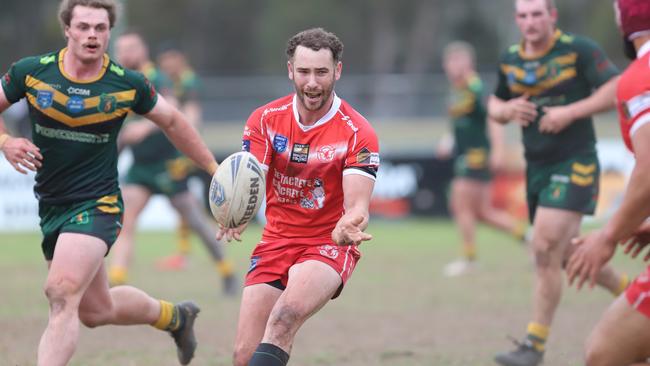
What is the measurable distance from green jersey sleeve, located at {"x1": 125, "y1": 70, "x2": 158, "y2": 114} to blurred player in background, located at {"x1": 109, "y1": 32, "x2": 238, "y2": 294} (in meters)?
4.54

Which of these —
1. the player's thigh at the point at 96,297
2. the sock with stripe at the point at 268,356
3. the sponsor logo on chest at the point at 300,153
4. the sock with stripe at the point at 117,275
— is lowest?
the sock with stripe at the point at 117,275

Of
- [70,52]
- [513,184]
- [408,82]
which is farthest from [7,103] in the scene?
[408,82]

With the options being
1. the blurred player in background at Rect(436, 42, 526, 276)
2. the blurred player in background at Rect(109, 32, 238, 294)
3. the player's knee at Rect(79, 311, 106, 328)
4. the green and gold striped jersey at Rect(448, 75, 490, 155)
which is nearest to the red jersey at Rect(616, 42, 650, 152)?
the player's knee at Rect(79, 311, 106, 328)

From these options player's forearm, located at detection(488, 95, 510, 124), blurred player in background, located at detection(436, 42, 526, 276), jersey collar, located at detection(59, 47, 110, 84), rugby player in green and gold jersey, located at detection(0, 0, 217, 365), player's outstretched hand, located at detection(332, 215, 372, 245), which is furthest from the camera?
blurred player in background, located at detection(436, 42, 526, 276)

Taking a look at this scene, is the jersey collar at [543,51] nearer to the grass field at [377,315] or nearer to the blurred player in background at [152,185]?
the grass field at [377,315]

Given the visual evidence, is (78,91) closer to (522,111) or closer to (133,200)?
(522,111)

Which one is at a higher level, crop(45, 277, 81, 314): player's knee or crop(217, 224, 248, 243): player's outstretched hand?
crop(217, 224, 248, 243): player's outstretched hand

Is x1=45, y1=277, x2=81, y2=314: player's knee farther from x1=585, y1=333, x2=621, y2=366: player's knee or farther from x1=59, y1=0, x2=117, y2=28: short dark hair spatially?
x1=585, y1=333, x2=621, y2=366: player's knee

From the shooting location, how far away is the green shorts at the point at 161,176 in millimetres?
11688

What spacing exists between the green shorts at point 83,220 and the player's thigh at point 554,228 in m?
2.97

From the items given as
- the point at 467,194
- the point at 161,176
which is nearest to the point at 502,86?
the point at 161,176

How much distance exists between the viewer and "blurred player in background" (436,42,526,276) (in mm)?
13414

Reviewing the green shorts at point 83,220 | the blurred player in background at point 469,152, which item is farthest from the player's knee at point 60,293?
the blurred player in background at point 469,152

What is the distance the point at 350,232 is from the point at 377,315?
4769 mm
